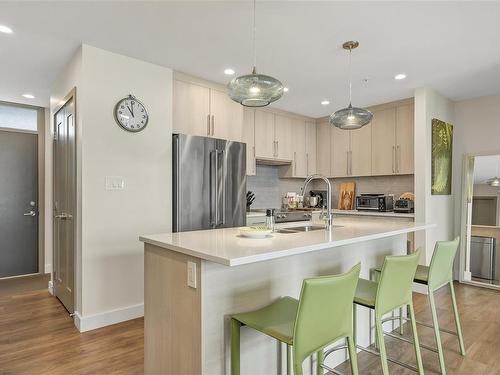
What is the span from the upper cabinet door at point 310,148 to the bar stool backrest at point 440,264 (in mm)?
3293

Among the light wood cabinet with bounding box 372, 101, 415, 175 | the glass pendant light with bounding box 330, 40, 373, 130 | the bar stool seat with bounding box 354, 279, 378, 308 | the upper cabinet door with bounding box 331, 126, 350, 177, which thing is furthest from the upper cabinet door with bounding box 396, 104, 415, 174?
the bar stool seat with bounding box 354, 279, 378, 308

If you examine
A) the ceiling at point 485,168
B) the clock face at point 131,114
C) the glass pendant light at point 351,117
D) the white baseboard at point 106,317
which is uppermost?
the clock face at point 131,114

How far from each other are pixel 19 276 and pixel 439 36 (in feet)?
19.1

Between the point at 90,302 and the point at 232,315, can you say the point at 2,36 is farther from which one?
the point at 232,315

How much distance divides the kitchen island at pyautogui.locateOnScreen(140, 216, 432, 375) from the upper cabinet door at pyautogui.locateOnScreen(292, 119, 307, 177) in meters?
3.30

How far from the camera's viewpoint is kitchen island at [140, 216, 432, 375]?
1608 millimetres

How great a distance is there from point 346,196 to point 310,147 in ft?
3.40

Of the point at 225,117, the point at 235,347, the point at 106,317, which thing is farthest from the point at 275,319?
the point at 225,117

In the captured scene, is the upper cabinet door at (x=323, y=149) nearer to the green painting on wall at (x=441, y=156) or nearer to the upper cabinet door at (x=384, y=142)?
the upper cabinet door at (x=384, y=142)

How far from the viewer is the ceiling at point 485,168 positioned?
4.38m

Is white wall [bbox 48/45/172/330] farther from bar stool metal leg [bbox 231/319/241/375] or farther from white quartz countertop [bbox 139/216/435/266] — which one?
bar stool metal leg [bbox 231/319/241/375]

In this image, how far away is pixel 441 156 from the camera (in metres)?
4.36

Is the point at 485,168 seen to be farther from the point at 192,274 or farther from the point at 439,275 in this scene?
the point at 192,274

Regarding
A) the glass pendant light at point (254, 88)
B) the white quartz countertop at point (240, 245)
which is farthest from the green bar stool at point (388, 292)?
the glass pendant light at point (254, 88)
